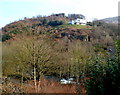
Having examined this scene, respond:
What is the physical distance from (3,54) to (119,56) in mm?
12505

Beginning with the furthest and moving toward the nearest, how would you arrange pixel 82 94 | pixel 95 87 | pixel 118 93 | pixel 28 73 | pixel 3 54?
pixel 3 54, pixel 28 73, pixel 82 94, pixel 95 87, pixel 118 93

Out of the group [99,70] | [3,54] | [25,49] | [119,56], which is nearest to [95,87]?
[99,70]

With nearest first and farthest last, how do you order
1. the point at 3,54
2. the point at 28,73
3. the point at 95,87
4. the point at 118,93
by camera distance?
the point at 118,93, the point at 95,87, the point at 28,73, the point at 3,54

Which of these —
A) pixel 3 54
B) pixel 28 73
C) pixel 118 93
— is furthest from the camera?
pixel 3 54

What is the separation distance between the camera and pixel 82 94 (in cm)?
396

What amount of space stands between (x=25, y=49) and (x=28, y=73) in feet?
6.66

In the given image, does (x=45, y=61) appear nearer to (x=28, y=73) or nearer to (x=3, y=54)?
(x=28, y=73)

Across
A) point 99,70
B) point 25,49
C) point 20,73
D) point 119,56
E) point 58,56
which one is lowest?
point 20,73

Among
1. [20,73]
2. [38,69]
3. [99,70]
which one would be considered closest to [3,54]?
[20,73]

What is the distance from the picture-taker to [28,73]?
12781 millimetres

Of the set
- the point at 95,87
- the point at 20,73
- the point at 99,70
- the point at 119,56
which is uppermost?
the point at 119,56

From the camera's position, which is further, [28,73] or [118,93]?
[28,73]

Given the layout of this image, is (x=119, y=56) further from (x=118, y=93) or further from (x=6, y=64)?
(x=6, y=64)

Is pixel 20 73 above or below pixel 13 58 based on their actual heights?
below
